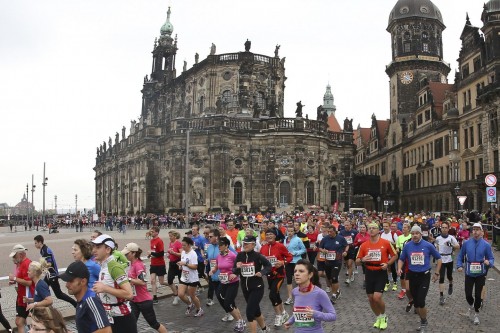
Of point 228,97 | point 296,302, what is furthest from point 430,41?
point 296,302

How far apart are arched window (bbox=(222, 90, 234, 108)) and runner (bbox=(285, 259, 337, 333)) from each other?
172 feet

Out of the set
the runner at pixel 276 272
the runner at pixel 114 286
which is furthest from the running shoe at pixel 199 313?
the runner at pixel 114 286

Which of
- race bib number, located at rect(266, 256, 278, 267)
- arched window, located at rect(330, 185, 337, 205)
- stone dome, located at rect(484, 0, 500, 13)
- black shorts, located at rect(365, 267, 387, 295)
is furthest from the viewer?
arched window, located at rect(330, 185, 337, 205)

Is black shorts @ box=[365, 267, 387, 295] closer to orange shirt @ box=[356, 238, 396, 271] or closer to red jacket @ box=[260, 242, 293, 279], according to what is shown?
orange shirt @ box=[356, 238, 396, 271]

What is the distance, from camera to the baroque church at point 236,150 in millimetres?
50969

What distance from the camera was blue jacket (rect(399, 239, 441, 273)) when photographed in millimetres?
10055

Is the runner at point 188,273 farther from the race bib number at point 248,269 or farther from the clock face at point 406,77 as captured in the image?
the clock face at point 406,77

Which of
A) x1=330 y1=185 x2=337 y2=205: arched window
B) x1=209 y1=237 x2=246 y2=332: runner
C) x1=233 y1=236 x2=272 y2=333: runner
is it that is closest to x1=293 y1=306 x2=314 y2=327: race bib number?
x1=233 y1=236 x2=272 y2=333: runner

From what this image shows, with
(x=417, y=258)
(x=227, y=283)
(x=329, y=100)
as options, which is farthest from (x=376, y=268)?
(x=329, y=100)

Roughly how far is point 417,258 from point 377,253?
2.42 ft

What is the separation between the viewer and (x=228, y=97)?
5841 centimetres

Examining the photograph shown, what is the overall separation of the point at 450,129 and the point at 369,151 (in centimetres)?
3455

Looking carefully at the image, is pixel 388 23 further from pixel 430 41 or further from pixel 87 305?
pixel 87 305

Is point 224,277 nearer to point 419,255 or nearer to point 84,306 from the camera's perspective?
point 419,255
